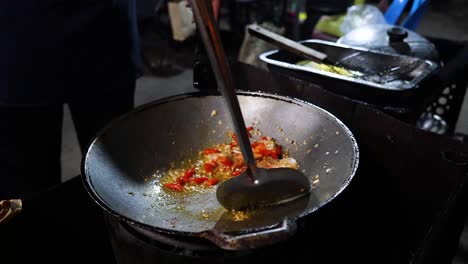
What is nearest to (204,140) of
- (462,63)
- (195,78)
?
(195,78)

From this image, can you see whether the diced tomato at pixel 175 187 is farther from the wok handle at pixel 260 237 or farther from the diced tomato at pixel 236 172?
the wok handle at pixel 260 237

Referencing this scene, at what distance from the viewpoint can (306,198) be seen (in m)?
1.29

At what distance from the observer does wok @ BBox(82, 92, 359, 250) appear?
4.08ft

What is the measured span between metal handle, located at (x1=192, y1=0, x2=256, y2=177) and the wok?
271 mm

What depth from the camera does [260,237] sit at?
3.10 feet

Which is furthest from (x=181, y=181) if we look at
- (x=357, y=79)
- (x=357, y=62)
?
(x=357, y=62)

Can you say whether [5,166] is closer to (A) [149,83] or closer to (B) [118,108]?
(B) [118,108]

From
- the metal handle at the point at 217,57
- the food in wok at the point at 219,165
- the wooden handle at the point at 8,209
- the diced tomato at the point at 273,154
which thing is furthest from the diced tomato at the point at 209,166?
the wooden handle at the point at 8,209

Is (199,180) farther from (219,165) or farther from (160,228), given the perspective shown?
(160,228)

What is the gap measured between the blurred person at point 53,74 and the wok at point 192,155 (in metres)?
0.51

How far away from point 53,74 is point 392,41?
66.2 inches

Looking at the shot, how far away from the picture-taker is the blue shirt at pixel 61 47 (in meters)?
1.72

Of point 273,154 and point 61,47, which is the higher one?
point 61,47

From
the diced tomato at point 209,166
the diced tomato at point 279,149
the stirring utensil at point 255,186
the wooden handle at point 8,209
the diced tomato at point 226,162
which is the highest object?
the stirring utensil at point 255,186
